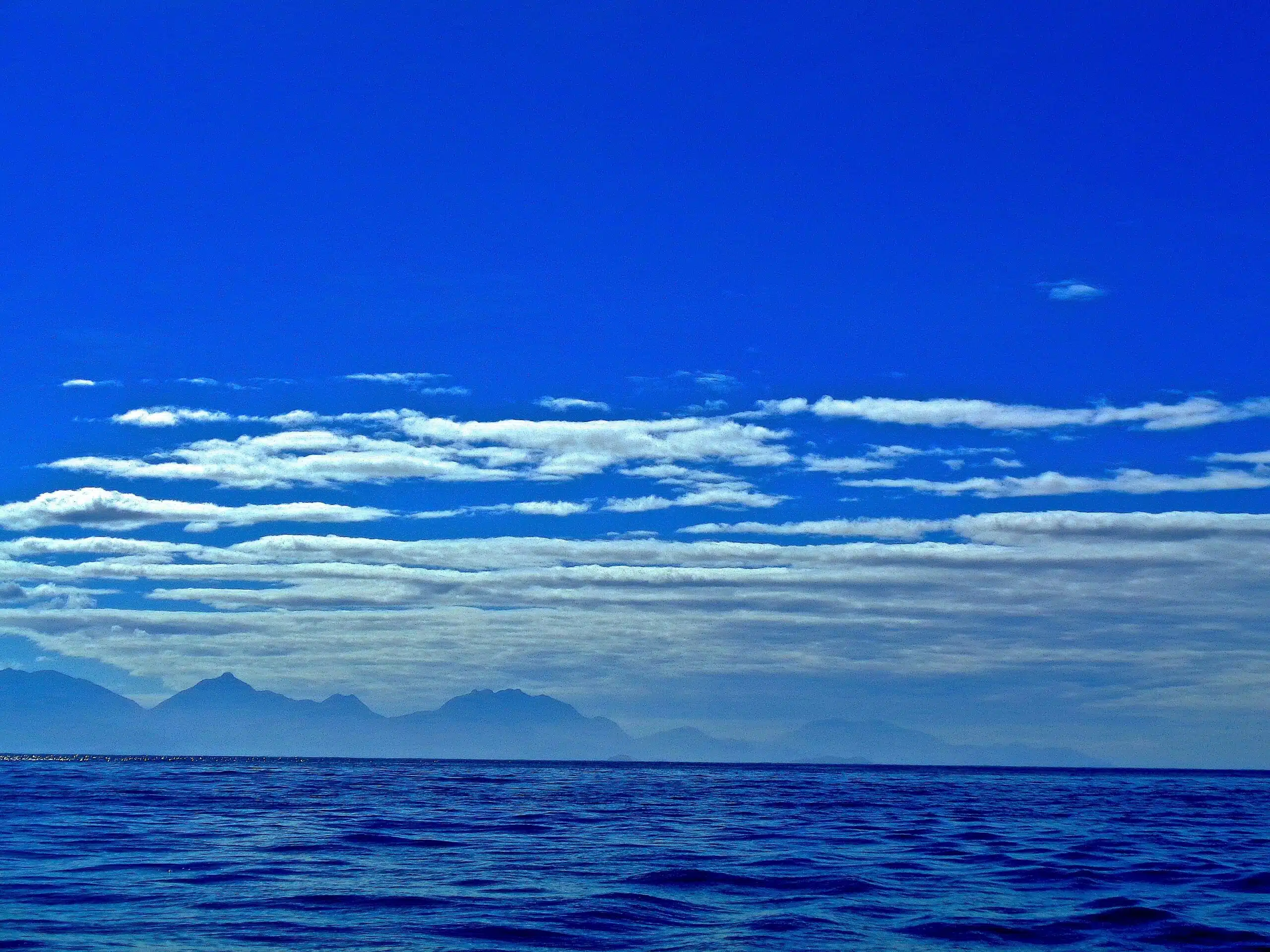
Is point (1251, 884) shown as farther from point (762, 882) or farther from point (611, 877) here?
point (611, 877)

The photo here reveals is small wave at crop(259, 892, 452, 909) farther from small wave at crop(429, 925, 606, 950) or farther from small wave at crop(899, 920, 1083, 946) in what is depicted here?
small wave at crop(899, 920, 1083, 946)

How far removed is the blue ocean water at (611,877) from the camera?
102 ft

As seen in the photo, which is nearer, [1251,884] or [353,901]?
[353,901]

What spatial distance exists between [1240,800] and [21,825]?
116989 mm

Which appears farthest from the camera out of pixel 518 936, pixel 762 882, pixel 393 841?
pixel 393 841

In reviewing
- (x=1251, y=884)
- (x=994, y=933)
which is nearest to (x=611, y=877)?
(x=994, y=933)

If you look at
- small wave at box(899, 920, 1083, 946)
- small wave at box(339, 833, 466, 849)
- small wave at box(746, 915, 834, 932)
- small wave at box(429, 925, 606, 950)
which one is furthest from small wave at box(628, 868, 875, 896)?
small wave at box(339, 833, 466, 849)

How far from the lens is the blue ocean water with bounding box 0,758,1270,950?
31219 millimetres

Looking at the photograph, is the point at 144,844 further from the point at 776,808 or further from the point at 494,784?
the point at 494,784

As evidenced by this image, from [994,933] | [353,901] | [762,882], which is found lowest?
[353,901]

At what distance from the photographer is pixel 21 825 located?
199ft

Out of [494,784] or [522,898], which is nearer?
[522,898]

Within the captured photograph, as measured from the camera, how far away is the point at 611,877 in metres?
42.1

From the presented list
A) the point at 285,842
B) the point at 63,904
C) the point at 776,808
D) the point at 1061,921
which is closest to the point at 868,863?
the point at 1061,921
